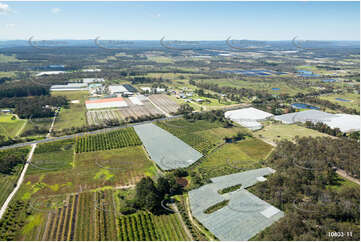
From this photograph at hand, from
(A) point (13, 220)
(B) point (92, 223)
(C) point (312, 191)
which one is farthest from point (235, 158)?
(A) point (13, 220)

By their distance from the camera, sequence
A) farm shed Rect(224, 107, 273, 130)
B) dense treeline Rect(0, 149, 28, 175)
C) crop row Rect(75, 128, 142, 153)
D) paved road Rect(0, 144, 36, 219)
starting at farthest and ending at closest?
farm shed Rect(224, 107, 273, 130) → crop row Rect(75, 128, 142, 153) → dense treeline Rect(0, 149, 28, 175) → paved road Rect(0, 144, 36, 219)

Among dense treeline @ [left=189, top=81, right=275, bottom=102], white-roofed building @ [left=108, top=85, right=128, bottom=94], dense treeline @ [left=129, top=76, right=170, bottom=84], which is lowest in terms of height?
dense treeline @ [left=189, top=81, right=275, bottom=102]

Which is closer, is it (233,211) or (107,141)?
(233,211)

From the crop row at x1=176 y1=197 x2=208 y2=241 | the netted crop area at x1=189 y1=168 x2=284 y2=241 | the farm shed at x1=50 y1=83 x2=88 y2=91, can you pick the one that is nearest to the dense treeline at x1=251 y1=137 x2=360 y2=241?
the netted crop area at x1=189 y1=168 x2=284 y2=241

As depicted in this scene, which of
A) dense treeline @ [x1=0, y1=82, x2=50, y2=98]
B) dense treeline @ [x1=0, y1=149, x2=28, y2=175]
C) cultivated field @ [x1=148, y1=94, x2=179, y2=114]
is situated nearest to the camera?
dense treeline @ [x1=0, y1=149, x2=28, y2=175]

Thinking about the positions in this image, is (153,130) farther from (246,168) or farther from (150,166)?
(246,168)

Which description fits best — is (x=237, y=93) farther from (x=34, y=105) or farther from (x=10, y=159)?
(x=10, y=159)

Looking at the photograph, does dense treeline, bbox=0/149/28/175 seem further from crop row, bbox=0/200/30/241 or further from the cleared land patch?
the cleared land patch

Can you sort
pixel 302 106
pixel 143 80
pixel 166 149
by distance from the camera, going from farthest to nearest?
pixel 143 80, pixel 302 106, pixel 166 149
